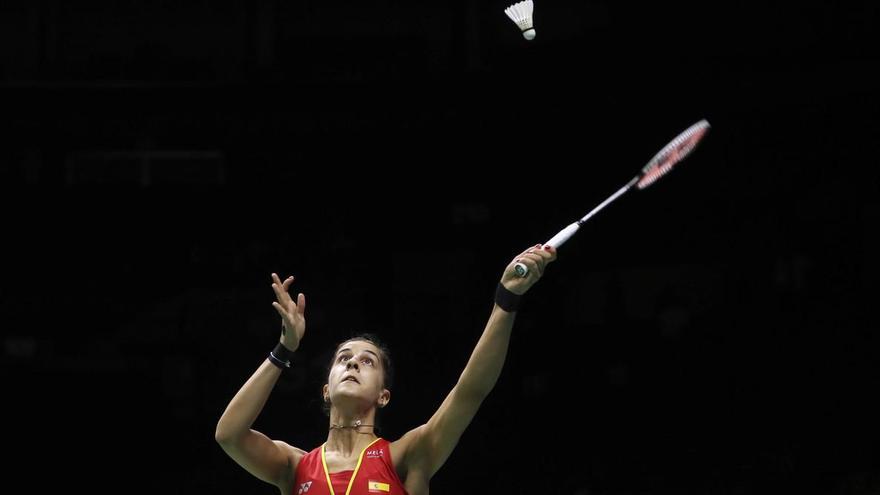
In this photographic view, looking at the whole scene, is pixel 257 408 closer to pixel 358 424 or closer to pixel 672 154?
pixel 358 424

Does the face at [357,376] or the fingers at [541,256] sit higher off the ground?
the fingers at [541,256]

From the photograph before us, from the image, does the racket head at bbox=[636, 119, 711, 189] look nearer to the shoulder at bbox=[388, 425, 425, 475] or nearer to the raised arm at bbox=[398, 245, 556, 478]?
the raised arm at bbox=[398, 245, 556, 478]

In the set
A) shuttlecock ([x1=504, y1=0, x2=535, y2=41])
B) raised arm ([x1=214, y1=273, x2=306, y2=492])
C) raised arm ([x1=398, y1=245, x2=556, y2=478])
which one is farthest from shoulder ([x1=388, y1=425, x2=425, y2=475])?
shuttlecock ([x1=504, y1=0, x2=535, y2=41])

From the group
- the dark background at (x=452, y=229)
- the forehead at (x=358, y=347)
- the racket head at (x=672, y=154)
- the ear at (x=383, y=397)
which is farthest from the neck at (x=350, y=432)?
the dark background at (x=452, y=229)

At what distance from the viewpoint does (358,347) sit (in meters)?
4.03

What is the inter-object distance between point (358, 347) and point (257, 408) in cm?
49

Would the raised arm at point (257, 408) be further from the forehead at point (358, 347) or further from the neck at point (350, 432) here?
the forehead at point (358, 347)

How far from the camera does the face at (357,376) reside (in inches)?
152

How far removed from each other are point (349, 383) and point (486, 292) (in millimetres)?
4575

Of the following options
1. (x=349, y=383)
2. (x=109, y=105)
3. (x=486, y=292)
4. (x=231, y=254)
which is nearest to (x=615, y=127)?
(x=486, y=292)

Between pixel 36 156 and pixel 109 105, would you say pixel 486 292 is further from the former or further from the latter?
pixel 36 156

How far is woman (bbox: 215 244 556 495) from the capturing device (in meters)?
3.47

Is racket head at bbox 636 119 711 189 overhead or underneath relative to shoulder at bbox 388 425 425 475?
overhead

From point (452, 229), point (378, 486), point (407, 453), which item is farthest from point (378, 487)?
point (452, 229)
